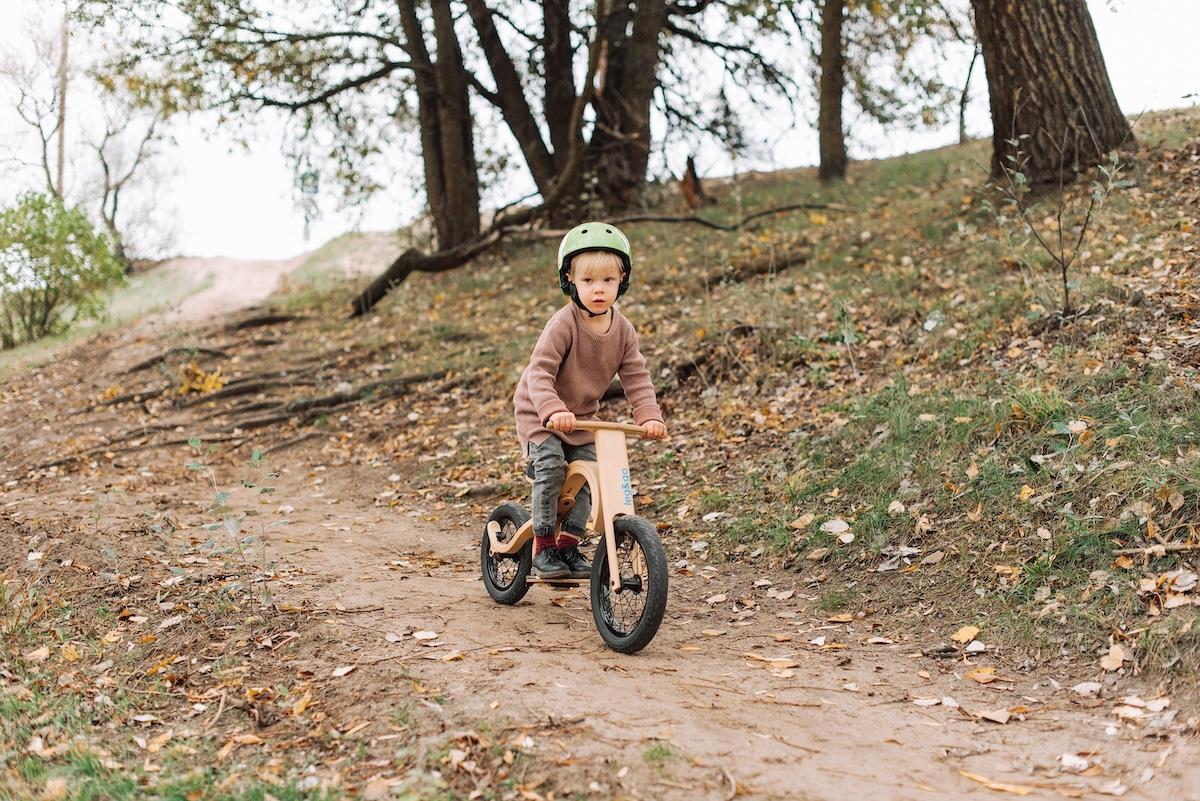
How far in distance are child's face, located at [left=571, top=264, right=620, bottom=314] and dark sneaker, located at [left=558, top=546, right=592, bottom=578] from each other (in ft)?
4.05

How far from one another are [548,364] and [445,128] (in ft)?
39.7

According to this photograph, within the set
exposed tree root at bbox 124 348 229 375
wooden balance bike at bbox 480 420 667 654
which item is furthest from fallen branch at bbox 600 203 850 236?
wooden balance bike at bbox 480 420 667 654

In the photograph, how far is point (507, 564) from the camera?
18.4ft

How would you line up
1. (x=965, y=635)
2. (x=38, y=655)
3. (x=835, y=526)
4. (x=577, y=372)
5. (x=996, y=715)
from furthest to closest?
(x=835, y=526), (x=577, y=372), (x=965, y=635), (x=38, y=655), (x=996, y=715)

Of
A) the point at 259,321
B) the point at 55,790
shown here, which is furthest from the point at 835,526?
the point at 259,321

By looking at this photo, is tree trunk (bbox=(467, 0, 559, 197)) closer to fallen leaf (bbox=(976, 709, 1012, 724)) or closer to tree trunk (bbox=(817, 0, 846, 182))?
tree trunk (bbox=(817, 0, 846, 182))

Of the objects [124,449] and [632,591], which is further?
[124,449]

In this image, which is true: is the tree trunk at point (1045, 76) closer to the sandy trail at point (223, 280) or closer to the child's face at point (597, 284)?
the child's face at point (597, 284)

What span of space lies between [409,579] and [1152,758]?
3899 millimetres

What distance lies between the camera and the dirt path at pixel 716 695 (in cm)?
332

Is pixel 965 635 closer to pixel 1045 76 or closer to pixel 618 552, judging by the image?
pixel 618 552

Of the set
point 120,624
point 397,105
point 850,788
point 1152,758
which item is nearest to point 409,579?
point 120,624

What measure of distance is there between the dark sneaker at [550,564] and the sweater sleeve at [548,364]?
0.73 meters

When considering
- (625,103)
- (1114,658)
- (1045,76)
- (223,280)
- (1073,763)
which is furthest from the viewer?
(223,280)
